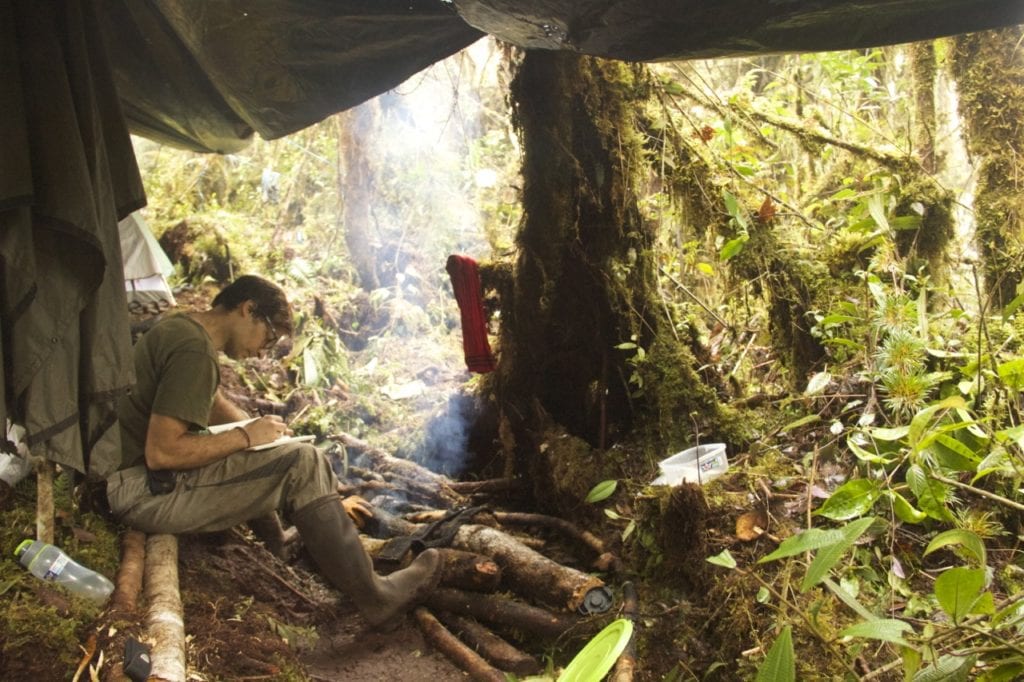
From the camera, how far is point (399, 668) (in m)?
3.50

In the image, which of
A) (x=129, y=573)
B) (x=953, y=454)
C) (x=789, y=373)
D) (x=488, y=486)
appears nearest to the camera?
(x=953, y=454)

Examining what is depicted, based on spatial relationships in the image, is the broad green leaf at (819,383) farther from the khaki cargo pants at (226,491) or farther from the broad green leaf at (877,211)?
the khaki cargo pants at (226,491)

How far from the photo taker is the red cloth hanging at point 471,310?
5293 mm

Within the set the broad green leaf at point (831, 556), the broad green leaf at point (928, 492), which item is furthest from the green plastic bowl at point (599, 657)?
the broad green leaf at point (928, 492)

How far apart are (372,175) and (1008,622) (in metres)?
8.52

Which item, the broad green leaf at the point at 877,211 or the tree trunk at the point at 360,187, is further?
the tree trunk at the point at 360,187

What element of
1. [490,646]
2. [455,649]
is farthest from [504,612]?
[455,649]

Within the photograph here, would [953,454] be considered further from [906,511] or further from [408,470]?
[408,470]

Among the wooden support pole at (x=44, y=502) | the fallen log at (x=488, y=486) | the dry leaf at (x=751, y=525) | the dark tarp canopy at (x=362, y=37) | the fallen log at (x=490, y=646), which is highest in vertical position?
the dark tarp canopy at (x=362, y=37)

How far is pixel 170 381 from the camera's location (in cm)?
330

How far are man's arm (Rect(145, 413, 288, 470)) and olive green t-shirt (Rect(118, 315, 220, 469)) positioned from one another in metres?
0.05

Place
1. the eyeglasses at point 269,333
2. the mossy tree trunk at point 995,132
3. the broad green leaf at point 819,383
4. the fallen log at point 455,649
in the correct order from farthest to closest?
1. the mossy tree trunk at point 995,132
2. the broad green leaf at point 819,383
3. the eyeglasses at point 269,333
4. the fallen log at point 455,649

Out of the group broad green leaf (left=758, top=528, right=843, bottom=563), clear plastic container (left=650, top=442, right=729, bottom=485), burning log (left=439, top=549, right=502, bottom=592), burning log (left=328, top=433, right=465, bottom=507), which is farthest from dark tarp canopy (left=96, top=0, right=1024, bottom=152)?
burning log (left=328, top=433, right=465, bottom=507)

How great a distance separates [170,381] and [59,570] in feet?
2.95
